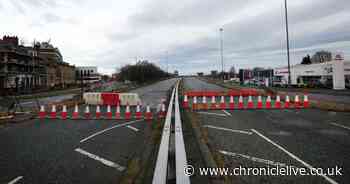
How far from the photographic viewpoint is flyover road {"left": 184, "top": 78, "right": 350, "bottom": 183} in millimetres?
3936

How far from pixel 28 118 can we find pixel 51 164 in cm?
797

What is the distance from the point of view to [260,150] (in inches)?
197

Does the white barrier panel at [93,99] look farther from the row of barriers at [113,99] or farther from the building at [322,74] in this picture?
the building at [322,74]

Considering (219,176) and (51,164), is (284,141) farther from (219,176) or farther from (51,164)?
(51,164)

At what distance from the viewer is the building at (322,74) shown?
96.7 ft

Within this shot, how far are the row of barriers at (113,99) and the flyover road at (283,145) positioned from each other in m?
7.98

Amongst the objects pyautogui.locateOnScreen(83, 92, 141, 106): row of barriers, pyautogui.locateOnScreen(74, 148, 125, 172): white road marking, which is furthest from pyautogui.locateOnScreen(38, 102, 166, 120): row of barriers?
pyautogui.locateOnScreen(74, 148, 125, 172): white road marking

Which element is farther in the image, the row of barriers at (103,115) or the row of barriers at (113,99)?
the row of barriers at (113,99)

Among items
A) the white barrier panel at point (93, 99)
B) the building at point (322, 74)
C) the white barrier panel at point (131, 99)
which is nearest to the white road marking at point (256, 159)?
the white barrier panel at point (131, 99)

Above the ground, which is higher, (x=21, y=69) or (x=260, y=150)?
(x=21, y=69)

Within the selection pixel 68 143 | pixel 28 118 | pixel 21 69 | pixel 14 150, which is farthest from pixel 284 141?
pixel 21 69

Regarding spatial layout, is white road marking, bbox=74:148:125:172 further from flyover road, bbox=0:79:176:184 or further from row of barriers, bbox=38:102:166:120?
row of barriers, bbox=38:102:166:120

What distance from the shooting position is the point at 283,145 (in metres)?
5.38

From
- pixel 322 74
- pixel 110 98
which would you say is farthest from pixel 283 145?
pixel 322 74
